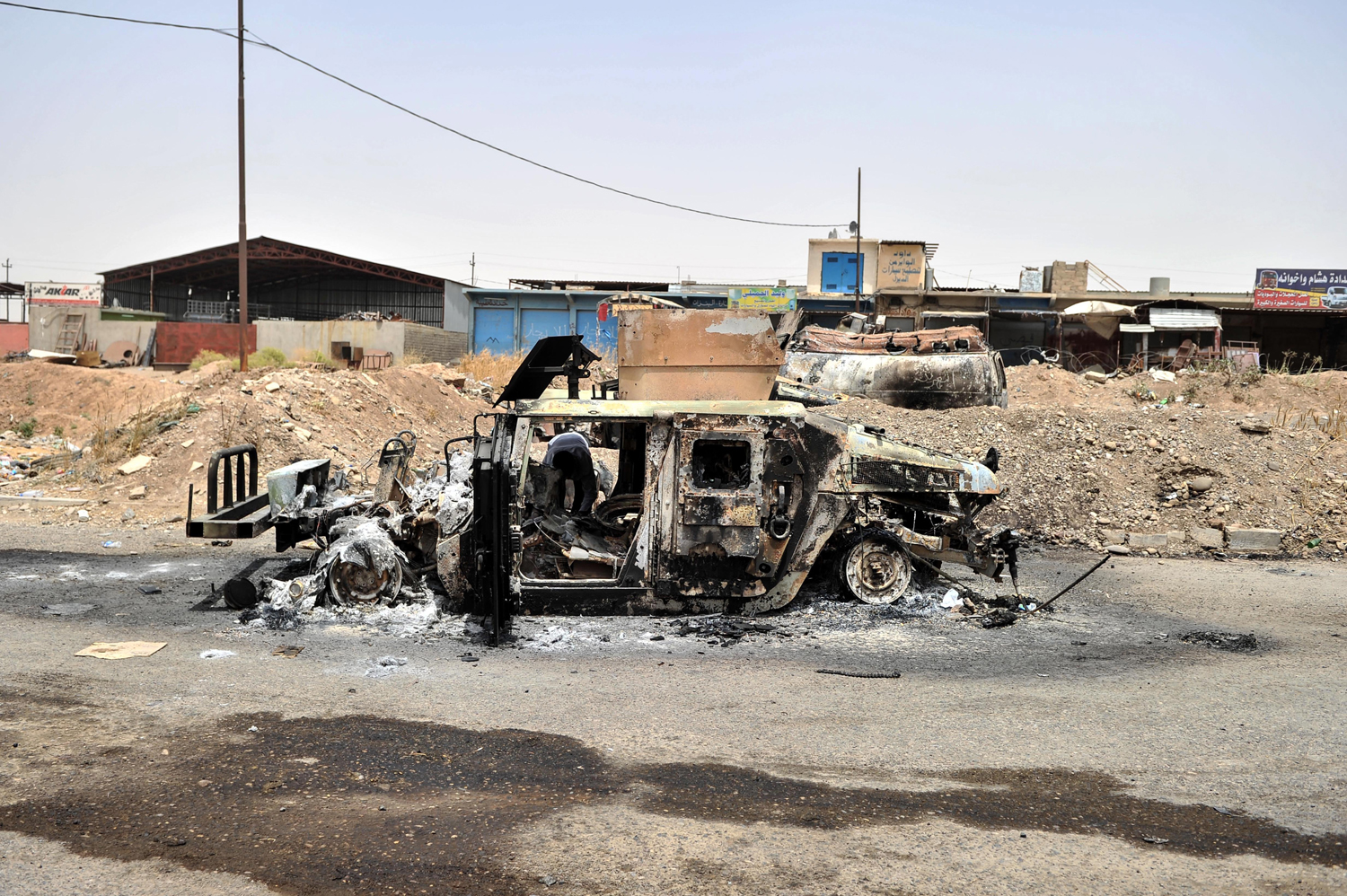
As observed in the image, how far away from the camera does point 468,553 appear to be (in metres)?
6.60

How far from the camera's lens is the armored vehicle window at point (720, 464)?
6625 mm

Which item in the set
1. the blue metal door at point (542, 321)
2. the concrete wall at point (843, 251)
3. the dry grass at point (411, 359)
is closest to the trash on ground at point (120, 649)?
the dry grass at point (411, 359)

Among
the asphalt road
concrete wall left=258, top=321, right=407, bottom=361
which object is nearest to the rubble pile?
the asphalt road

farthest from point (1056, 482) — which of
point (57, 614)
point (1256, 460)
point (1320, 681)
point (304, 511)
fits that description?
point (57, 614)

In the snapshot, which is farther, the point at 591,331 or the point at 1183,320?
the point at 591,331

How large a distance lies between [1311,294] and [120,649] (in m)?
39.0

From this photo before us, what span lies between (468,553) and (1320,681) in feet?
18.8

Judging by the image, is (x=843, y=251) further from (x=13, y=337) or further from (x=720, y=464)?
(x=13, y=337)

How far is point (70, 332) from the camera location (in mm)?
36156

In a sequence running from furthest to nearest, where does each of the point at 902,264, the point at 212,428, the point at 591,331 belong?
1. the point at 902,264
2. the point at 591,331
3. the point at 212,428

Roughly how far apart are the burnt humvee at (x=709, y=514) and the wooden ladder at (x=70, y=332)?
119 feet

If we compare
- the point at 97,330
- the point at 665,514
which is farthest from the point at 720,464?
the point at 97,330

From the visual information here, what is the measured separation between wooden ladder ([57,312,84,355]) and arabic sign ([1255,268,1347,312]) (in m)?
44.7

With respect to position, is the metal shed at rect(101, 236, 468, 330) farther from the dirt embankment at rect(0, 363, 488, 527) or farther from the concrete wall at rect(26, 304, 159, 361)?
the dirt embankment at rect(0, 363, 488, 527)
